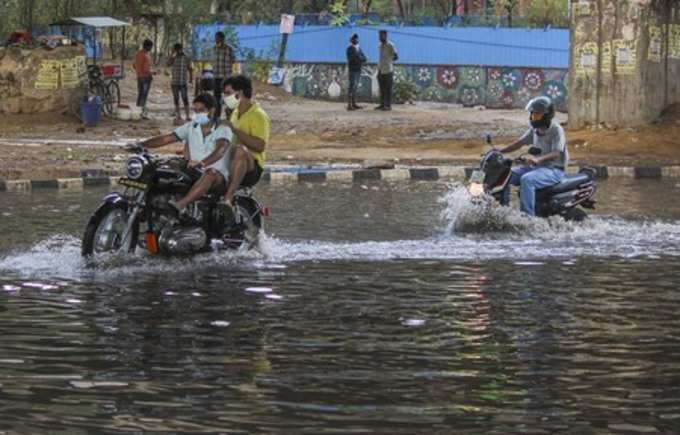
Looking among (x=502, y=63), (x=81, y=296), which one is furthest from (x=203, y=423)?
(x=502, y=63)

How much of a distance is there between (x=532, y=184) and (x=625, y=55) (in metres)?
14.1

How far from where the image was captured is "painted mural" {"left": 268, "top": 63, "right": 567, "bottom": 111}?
43.2 meters

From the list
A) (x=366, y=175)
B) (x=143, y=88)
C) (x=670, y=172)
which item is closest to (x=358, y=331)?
(x=366, y=175)

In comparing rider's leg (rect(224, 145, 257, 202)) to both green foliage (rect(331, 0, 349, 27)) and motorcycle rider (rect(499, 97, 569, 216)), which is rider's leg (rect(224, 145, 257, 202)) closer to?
motorcycle rider (rect(499, 97, 569, 216))

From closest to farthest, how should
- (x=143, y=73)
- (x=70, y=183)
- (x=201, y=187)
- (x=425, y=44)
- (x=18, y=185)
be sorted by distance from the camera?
(x=201, y=187), (x=18, y=185), (x=70, y=183), (x=143, y=73), (x=425, y=44)

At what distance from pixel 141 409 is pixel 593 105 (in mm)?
23702

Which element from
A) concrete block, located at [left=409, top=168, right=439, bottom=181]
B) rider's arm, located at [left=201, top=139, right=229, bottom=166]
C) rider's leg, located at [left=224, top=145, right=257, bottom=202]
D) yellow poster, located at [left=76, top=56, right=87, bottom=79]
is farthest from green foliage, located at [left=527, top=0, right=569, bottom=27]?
rider's arm, located at [left=201, top=139, right=229, bottom=166]

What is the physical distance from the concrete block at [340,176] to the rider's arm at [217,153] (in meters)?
9.54

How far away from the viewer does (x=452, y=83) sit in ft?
146

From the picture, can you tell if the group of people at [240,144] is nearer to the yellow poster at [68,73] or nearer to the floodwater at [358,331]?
the floodwater at [358,331]

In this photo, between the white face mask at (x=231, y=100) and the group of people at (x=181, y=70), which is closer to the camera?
the white face mask at (x=231, y=100)

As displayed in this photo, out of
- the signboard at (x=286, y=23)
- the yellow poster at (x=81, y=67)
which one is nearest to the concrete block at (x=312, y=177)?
the yellow poster at (x=81, y=67)

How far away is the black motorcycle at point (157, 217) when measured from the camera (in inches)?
538

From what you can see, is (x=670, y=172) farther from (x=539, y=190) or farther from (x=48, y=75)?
(x=48, y=75)
